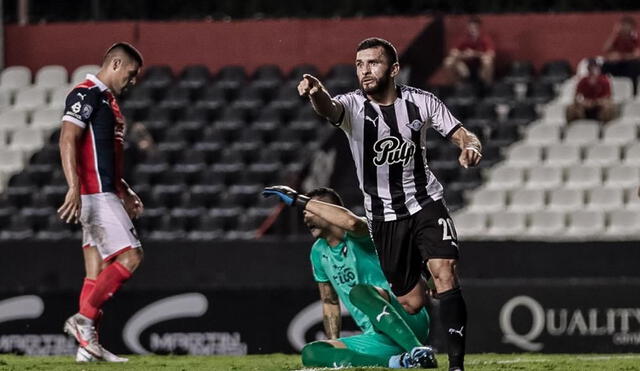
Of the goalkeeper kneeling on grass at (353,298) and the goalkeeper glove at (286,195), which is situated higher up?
the goalkeeper glove at (286,195)

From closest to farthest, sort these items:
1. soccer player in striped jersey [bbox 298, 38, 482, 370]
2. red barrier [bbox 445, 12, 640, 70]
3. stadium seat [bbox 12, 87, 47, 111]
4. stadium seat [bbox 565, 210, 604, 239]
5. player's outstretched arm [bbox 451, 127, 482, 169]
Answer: player's outstretched arm [bbox 451, 127, 482, 169], soccer player in striped jersey [bbox 298, 38, 482, 370], stadium seat [bbox 565, 210, 604, 239], stadium seat [bbox 12, 87, 47, 111], red barrier [bbox 445, 12, 640, 70]

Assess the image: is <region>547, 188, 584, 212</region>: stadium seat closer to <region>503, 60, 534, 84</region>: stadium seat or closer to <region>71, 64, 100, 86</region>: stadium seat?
<region>503, 60, 534, 84</region>: stadium seat

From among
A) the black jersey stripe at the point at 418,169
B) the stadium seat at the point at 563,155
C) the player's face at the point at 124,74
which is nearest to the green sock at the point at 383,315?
the black jersey stripe at the point at 418,169

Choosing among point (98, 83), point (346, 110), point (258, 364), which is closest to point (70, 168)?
point (98, 83)

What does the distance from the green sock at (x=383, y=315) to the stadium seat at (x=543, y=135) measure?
833 cm

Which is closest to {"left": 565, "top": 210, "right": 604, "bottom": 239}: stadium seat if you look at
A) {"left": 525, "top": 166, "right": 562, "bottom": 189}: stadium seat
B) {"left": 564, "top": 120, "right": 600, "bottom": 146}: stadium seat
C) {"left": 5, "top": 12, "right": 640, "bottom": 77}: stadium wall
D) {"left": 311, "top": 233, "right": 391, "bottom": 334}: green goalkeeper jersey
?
{"left": 525, "top": 166, "right": 562, "bottom": 189}: stadium seat

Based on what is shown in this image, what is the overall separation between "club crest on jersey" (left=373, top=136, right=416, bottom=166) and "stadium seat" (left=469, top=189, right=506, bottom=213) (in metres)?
8.26

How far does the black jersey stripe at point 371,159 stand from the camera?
7.88 metres

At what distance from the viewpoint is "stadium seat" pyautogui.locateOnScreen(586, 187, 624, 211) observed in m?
15.8

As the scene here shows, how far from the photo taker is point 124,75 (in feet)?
29.7

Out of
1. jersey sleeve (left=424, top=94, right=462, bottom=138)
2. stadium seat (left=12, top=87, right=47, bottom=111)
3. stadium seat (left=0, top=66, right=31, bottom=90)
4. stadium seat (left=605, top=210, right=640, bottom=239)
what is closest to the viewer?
jersey sleeve (left=424, top=94, right=462, bottom=138)

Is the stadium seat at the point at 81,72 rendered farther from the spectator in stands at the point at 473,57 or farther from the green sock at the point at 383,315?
the green sock at the point at 383,315

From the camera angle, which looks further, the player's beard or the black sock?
the player's beard

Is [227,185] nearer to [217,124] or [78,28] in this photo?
[217,124]
